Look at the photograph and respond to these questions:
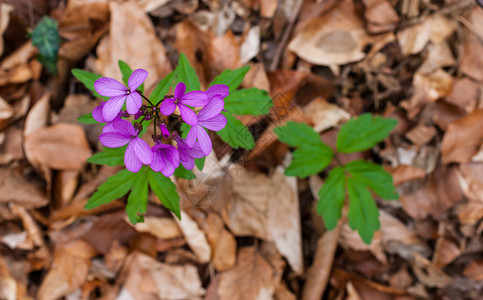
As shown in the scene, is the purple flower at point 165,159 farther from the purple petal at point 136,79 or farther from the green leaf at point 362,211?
the green leaf at point 362,211

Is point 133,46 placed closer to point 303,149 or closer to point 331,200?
point 303,149

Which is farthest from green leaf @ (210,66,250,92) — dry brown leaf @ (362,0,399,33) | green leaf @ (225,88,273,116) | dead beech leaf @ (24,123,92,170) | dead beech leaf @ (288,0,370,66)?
dry brown leaf @ (362,0,399,33)

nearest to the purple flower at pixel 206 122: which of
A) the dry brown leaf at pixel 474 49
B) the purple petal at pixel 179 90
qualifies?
the purple petal at pixel 179 90

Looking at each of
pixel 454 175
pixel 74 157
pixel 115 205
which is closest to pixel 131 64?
pixel 74 157

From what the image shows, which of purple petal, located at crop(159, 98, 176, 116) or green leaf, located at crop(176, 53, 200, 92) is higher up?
purple petal, located at crop(159, 98, 176, 116)

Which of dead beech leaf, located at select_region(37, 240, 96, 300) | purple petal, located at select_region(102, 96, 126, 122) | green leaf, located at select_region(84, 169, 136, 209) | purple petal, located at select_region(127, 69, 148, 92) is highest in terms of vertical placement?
purple petal, located at select_region(127, 69, 148, 92)

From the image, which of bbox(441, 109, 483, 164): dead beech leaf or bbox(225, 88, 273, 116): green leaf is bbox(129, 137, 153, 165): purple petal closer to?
bbox(225, 88, 273, 116): green leaf
